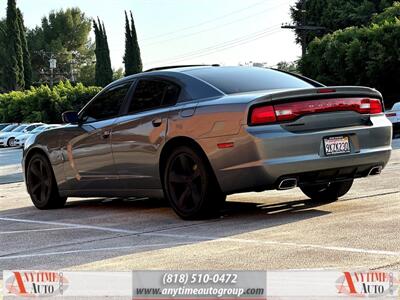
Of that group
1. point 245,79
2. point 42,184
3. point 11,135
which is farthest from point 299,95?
point 11,135

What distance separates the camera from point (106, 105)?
27.5 feet

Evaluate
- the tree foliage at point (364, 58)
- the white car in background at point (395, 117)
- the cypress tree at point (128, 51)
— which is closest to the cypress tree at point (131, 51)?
the cypress tree at point (128, 51)

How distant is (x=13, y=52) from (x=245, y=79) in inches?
2514

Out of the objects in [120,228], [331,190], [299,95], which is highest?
[299,95]

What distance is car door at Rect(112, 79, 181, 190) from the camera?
7.38 meters

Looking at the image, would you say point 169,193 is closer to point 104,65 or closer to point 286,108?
→ point 286,108

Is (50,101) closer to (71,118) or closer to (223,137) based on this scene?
(71,118)

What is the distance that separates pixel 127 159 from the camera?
779cm

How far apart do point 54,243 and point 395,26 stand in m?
36.0

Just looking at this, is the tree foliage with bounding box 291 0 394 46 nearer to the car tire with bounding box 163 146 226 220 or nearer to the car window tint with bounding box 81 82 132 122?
the car window tint with bounding box 81 82 132 122

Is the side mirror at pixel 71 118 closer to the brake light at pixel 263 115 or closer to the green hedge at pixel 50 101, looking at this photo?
the brake light at pixel 263 115

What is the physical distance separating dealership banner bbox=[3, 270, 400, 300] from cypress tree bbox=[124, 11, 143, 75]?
66.7 m

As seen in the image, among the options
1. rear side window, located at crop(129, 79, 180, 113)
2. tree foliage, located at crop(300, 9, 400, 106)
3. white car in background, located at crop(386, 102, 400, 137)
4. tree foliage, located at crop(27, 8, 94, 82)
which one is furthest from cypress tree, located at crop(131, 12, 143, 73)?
rear side window, located at crop(129, 79, 180, 113)

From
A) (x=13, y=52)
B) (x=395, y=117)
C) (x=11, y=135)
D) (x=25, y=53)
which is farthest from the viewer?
(x=25, y=53)
